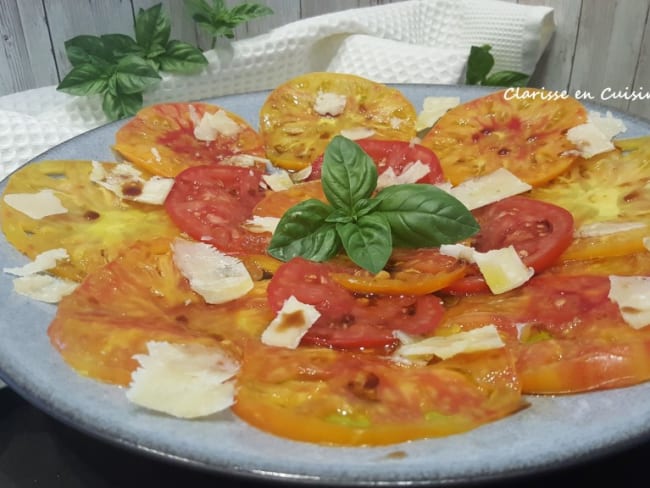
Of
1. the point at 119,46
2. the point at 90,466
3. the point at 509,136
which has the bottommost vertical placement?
the point at 90,466

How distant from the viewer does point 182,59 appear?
7.75ft

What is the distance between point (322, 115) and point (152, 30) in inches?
27.3

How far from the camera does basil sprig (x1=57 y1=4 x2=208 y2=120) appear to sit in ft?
7.32

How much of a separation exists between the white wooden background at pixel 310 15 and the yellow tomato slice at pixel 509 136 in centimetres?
86

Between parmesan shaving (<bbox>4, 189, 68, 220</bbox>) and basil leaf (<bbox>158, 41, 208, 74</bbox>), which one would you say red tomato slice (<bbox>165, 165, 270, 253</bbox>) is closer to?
parmesan shaving (<bbox>4, 189, 68, 220</bbox>)

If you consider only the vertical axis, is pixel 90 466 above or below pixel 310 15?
below

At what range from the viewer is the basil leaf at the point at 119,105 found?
7.32 ft

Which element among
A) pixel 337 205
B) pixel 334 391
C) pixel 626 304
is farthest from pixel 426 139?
pixel 334 391

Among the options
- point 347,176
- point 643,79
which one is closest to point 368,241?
point 347,176

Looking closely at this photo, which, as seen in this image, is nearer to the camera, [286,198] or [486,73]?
[286,198]

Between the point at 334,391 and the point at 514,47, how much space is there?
6.39ft

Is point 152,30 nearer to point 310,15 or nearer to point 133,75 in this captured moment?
point 133,75

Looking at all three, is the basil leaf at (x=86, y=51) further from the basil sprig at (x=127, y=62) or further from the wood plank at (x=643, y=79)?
the wood plank at (x=643, y=79)

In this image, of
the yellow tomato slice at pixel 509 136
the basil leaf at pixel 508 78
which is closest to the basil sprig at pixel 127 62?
the yellow tomato slice at pixel 509 136
